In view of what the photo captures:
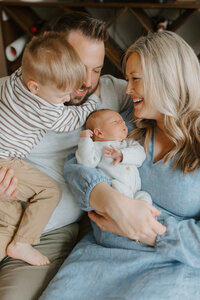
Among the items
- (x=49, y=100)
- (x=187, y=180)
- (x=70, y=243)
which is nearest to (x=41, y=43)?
(x=49, y=100)

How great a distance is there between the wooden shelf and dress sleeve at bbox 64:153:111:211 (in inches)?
65.0

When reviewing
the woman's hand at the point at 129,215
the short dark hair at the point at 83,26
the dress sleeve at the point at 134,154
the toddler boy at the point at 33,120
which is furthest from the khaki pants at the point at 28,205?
the short dark hair at the point at 83,26

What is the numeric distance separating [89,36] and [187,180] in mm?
871

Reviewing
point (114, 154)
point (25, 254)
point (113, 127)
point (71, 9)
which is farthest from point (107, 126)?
point (71, 9)

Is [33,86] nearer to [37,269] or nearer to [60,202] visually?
[60,202]

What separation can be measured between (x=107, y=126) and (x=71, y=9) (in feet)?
5.81

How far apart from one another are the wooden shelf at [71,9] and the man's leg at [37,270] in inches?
69.3

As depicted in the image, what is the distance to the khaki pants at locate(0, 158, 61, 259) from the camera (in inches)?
52.4

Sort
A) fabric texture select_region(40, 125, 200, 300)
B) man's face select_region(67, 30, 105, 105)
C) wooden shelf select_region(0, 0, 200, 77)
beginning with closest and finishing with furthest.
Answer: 1. fabric texture select_region(40, 125, 200, 300)
2. man's face select_region(67, 30, 105, 105)
3. wooden shelf select_region(0, 0, 200, 77)

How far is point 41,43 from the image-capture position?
1.20 m

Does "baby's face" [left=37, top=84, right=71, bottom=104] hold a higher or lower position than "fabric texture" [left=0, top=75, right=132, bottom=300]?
higher

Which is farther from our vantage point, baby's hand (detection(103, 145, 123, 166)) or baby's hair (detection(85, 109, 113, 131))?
baby's hair (detection(85, 109, 113, 131))

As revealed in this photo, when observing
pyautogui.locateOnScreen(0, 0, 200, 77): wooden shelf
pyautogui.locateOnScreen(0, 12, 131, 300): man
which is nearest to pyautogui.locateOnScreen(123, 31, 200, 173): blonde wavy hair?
pyautogui.locateOnScreen(0, 12, 131, 300): man

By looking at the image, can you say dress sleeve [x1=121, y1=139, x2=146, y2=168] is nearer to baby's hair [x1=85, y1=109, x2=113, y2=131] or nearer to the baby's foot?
baby's hair [x1=85, y1=109, x2=113, y2=131]
